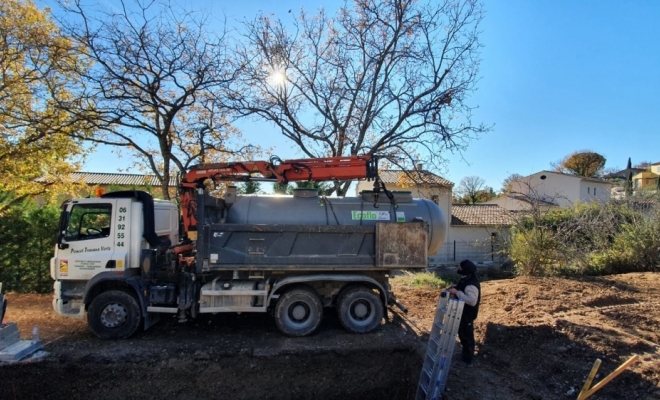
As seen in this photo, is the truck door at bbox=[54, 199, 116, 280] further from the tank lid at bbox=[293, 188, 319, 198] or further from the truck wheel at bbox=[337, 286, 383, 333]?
the truck wheel at bbox=[337, 286, 383, 333]

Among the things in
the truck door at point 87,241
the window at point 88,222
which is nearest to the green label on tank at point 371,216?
the truck door at point 87,241

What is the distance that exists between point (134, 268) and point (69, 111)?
237 inches

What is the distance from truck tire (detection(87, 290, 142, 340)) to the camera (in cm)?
643

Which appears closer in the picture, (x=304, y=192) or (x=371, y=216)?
(x=371, y=216)

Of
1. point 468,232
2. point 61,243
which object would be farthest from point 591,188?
point 61,243

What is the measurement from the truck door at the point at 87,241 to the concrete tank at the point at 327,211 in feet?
6.64

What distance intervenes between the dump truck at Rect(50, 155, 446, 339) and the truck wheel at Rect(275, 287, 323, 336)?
0.02 m

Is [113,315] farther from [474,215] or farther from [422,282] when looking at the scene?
[474,215]

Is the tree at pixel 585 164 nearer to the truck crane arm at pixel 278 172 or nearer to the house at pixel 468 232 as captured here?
the house at pixel 468 232

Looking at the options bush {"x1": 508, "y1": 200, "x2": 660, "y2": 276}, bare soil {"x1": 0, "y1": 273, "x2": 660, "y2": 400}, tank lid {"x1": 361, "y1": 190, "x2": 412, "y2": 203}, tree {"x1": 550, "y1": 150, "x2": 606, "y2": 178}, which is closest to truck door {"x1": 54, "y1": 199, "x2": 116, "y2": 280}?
bare soil {"x1": 0, "y1": 273, "x2": 660, "y2": 400}

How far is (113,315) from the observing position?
6.45 meters

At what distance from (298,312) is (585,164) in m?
55.7

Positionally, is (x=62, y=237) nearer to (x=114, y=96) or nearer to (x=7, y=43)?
(x=114, y=96)

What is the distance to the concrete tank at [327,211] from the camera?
6.72 meters
